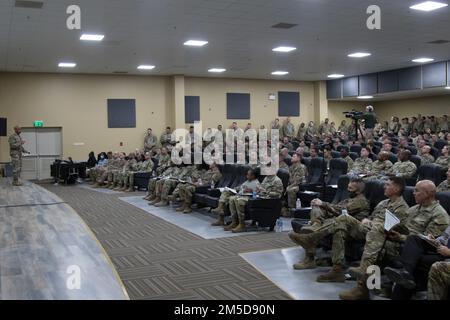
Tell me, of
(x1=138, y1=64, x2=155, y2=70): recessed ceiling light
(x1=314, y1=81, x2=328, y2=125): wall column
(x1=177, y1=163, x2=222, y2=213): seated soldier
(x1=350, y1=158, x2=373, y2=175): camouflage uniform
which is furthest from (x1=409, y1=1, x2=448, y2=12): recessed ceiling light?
(x1=314, y1=81, x2=328, y2=125): wall column

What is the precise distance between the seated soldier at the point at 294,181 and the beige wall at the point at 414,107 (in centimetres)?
1262

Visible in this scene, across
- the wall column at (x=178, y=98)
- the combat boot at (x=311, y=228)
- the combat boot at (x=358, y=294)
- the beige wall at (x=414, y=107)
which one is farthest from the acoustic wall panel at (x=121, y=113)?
the combat boot at (x=358, y=294)

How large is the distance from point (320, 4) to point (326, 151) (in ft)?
11.3

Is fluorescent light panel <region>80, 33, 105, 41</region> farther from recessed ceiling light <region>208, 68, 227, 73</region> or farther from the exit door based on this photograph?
the exit door

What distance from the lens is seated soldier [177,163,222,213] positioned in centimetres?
920

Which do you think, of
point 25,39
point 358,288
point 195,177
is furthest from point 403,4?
point 25,39

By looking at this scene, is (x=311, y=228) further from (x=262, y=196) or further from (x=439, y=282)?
(x=262, y=196)

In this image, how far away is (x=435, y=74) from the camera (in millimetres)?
15906

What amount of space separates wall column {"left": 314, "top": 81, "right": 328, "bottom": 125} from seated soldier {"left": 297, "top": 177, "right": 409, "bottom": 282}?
1619 cm

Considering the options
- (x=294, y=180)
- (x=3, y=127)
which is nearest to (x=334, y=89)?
(x=294, y=180)

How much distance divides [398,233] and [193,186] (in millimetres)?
5405

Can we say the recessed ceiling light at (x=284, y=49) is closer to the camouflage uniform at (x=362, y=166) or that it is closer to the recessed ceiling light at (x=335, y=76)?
the camouflage uniform at (x=362, y=166)

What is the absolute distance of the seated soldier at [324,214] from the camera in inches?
202
